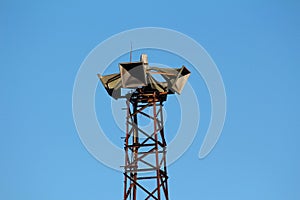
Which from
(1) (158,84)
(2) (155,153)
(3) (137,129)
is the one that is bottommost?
(2) (155,153)

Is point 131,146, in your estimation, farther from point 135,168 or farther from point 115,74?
point 115,74

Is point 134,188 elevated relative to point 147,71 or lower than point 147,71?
lower

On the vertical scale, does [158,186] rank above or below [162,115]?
below

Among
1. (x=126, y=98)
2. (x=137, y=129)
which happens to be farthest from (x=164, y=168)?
(x=126, y=98)

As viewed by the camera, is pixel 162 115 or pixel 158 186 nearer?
pixel 158 186

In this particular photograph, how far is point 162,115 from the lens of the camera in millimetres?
23344

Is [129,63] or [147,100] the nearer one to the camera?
[129,63]

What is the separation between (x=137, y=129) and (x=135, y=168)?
2.09 metres

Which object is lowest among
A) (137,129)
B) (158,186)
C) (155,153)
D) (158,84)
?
(158,186)

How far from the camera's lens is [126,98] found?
2341 centimetres

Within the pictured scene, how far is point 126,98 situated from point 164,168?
3.88 meters

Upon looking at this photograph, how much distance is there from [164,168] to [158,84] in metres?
4.11

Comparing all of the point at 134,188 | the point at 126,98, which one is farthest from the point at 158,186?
the point at 126,98

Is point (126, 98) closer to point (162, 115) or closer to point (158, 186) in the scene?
point (162, 115)
